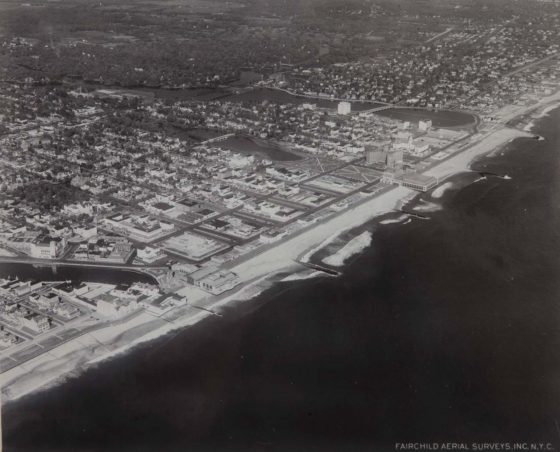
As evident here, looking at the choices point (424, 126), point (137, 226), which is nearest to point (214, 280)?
point (137, 226)

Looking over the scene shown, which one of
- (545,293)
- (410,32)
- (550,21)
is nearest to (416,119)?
(545,293)

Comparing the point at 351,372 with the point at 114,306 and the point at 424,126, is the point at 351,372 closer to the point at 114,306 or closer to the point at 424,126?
the point at 114,306

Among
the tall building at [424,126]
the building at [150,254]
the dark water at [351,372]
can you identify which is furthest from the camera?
the tall building at [424,126]

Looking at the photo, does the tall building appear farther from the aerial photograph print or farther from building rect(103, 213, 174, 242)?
building rect(103, 213, 174, 242)

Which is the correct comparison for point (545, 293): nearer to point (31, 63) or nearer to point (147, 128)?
point (147, 128)

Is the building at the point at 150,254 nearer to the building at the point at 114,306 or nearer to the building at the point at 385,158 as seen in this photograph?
the building at the point at 114,306

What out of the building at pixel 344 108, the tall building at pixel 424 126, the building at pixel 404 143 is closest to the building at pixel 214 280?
the building at pixel 404 143

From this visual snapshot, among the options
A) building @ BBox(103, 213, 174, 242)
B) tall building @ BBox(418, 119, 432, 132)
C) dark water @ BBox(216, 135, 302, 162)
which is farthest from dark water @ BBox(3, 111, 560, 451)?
tall building @ BBox(418, 119, 432, 132)
